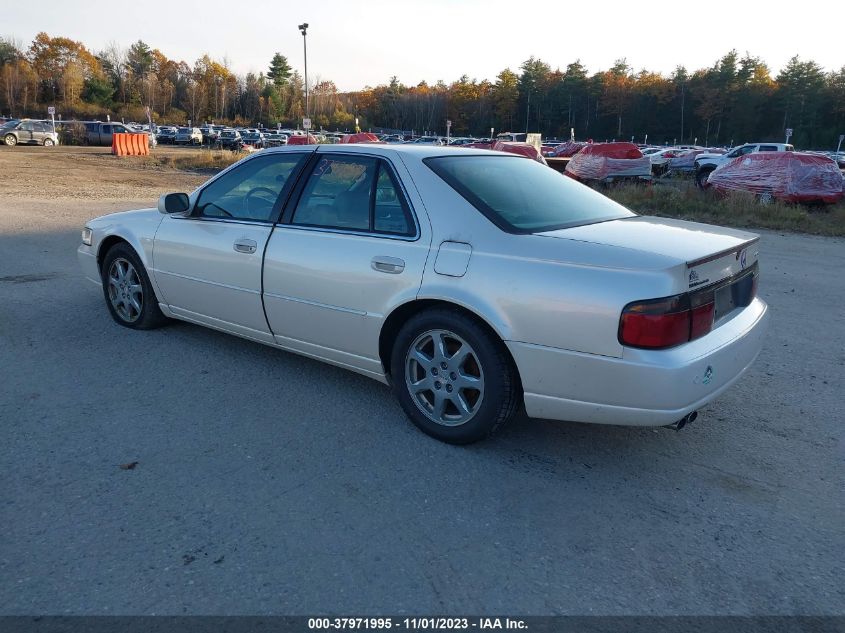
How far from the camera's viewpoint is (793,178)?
15.9 meters

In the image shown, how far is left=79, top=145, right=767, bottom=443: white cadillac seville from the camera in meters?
3.01

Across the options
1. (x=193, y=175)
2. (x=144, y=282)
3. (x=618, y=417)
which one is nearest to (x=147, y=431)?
(x=144, y=282)

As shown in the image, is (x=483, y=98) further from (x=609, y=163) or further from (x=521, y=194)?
(x=521, y=194)

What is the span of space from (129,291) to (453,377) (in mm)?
3203

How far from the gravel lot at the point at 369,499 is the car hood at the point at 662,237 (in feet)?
3.60

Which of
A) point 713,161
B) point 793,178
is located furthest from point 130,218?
point 713,161

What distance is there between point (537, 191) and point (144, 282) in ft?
10.3

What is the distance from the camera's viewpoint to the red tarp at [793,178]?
15.8 m

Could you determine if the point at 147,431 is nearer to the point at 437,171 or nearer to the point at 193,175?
the point at 437,171

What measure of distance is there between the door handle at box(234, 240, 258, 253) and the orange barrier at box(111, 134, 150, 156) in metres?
37.3

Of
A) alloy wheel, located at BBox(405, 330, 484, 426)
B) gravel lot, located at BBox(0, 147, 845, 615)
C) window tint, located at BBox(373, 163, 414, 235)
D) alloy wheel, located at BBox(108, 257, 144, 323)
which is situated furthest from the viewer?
alloy wheel, located at BBox(108, 257, 144, 323)

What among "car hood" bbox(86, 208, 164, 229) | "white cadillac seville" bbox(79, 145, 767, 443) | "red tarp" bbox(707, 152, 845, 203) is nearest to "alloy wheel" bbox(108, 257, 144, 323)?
"car hood" bbox(86, 208, 164, 229)

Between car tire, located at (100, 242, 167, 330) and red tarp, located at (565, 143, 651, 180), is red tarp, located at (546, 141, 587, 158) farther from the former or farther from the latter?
car tire, located at (100, 242, 167, 330)

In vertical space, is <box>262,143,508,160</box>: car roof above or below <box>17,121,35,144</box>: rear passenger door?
below
